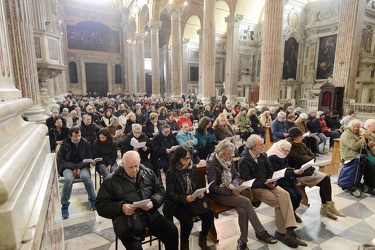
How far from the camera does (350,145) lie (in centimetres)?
455

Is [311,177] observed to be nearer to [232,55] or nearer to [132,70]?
[232,55]

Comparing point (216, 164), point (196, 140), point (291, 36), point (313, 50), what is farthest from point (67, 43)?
point (216, 164)

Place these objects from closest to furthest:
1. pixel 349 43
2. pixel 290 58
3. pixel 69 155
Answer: pixel 69 155
pixel 349 43
pixel 290 58

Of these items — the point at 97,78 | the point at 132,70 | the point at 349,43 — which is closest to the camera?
the point at 349,43

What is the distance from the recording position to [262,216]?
3.91 meters

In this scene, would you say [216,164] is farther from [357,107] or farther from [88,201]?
[357,107]

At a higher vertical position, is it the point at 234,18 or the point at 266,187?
the point at 234,18

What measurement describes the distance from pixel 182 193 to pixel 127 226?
0.80 metres

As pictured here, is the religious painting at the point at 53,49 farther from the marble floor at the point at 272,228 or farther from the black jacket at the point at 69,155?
the marble floor at the point at 272,228

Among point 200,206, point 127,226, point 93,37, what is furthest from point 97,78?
point 127,226

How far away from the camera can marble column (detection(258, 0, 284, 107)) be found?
982 cm

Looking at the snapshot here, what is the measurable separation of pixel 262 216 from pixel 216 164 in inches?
56.3

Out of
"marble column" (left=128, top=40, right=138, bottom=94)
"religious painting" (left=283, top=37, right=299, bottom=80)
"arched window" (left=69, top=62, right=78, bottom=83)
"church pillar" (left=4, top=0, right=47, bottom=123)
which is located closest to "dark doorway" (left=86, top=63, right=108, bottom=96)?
"arched window" (left=69, top=62, right=78, bottom=83)

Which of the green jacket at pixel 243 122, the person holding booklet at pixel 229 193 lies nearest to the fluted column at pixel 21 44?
the person holding booklet at pixel 229 193
